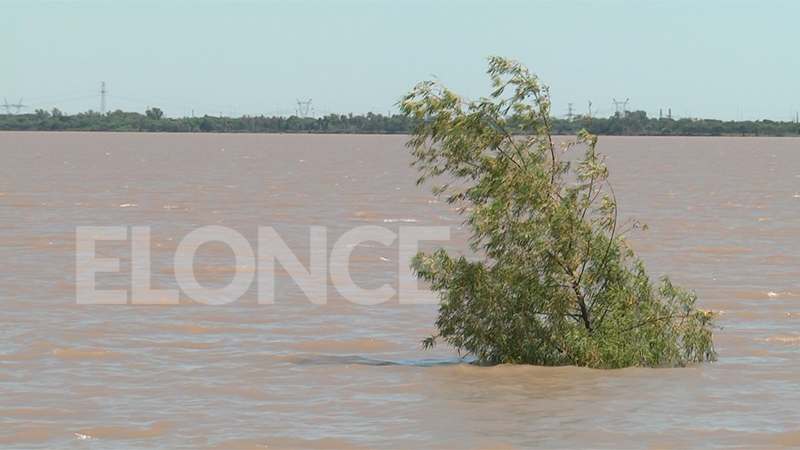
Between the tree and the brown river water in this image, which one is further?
the tree

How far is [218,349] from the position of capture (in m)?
21.6

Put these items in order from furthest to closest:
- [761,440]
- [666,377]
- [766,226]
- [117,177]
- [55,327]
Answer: [117,177]
[766,226]
[55,327]
[666,377]
[761,440]

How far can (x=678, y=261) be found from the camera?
33312 millimetres

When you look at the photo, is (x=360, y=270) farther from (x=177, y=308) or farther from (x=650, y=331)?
(x=650, y=331)

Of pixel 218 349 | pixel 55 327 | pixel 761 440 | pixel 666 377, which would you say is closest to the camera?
pixel 761 440

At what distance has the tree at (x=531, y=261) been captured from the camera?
63.6 feet

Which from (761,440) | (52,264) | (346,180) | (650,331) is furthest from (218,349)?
(346,180)

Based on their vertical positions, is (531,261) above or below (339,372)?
above

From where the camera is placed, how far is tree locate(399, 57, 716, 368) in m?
19.4

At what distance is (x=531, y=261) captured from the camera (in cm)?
1950

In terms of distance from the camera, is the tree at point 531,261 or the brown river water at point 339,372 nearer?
the brown river water at point 339,372

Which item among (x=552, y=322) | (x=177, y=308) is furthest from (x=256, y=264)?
(x=552, y=322)

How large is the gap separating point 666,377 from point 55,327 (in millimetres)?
10680

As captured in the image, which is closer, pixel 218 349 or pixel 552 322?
pixel 552 322
